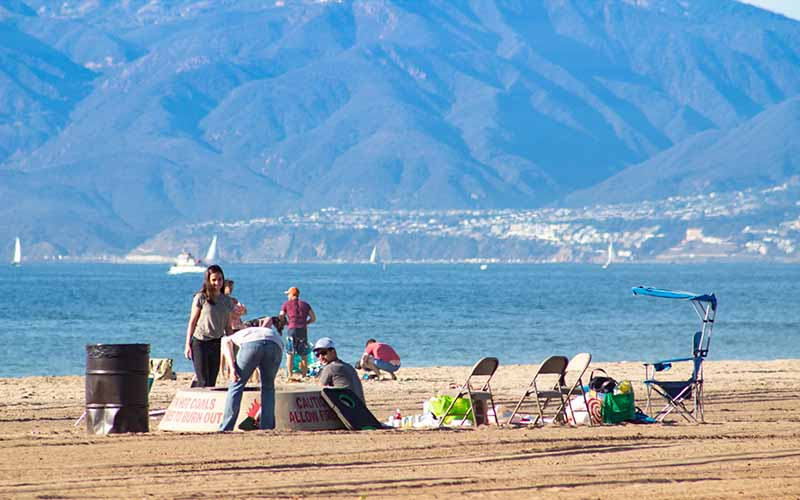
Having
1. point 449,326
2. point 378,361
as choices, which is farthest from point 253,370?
point 449,326

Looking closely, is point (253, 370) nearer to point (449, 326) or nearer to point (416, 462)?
point (416, 462)

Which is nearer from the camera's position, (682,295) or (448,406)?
(448,406)

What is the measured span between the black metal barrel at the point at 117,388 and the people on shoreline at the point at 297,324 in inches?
279

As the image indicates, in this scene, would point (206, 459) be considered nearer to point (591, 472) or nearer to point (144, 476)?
point (144, 476)

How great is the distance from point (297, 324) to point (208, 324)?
291 inches

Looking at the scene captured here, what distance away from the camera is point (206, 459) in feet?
36.8

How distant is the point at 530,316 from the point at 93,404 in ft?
162

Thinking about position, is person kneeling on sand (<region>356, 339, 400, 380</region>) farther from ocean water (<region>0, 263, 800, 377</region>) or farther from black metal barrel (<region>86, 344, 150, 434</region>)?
black metal barrel (<region>86, 344, 150, 434</region>)

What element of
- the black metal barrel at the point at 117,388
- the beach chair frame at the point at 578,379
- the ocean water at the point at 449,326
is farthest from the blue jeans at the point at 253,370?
the ocean water at the point at 449,326

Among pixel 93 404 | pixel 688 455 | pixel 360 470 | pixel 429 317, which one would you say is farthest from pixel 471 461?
pixel 429 317

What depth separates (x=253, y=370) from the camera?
12.1m

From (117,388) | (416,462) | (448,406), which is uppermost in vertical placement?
(117,388)

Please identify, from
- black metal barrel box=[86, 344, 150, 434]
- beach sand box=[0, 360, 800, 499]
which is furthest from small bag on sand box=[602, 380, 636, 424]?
black metal barrel box=[86, 344, 150, 434]

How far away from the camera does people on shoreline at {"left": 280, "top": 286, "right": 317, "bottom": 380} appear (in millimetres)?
20109
